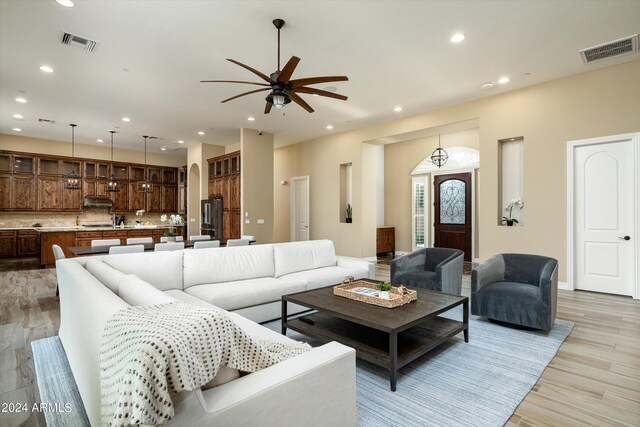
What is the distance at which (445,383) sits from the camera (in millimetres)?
2430

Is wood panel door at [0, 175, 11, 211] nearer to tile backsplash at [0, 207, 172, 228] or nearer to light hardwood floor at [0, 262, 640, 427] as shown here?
tile backsplash at [0, 207, 172, 228]

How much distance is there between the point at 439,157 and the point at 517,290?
523cm

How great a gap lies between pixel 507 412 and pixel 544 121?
16.4 ft

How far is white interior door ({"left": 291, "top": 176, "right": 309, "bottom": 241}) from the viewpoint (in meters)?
9.80

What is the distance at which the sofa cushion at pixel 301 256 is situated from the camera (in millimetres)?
4305

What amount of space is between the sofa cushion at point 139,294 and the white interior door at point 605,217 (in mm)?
5938

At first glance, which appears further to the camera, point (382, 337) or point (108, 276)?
point (382, 337)

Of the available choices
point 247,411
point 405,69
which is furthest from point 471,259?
point 247,411

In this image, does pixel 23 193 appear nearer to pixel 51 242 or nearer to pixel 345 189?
pixel 51 242

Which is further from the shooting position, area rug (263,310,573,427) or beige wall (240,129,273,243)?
beige wall (240,129,273,243)

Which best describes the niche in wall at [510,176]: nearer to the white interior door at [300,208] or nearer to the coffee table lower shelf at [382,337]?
the coffee table lower shelf at [382,337]

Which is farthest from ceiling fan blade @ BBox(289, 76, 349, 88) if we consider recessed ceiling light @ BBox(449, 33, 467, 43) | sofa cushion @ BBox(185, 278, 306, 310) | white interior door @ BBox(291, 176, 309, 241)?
white interior door @ BBox(291, 176, 309, 241)

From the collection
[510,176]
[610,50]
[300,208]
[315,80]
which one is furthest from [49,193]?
[610,50]

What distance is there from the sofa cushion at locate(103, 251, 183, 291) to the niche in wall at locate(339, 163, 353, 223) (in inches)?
220
